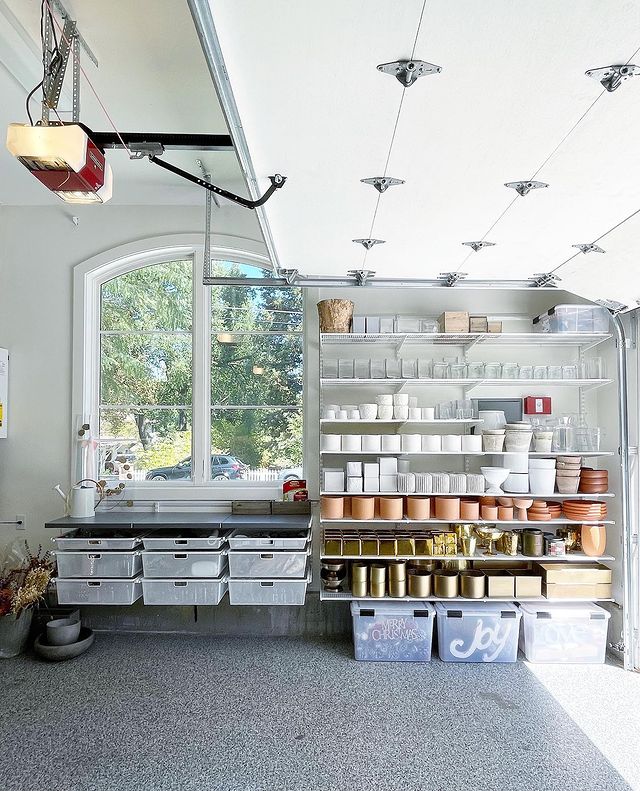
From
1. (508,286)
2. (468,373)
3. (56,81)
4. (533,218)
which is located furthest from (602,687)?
(56,81)

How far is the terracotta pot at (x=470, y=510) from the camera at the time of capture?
154 inches

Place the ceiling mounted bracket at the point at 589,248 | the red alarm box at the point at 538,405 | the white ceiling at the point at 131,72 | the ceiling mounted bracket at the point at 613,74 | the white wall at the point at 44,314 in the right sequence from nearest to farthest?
the ceiling mounted bracket at the point at 613,74 → the white ceiling at the point at 131,72 → the ceiling mounted bracket at the point at 589,248 → the red alarm box at the point at 538,405 → the white wall at the point at 44,314

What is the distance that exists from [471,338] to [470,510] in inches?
45.9

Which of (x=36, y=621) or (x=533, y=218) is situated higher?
(x=533, y=218)

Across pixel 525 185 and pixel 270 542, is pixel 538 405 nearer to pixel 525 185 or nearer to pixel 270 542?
pixel 270 542

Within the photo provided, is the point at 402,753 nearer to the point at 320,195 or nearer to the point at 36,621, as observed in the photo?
the point at 320,195

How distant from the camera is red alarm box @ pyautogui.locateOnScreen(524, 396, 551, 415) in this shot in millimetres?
4125

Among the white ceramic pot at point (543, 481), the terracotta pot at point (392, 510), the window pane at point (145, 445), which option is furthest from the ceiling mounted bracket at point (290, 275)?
the white ceramic pot at point (543, 481)

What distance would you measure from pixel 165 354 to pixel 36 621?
2.13 meters

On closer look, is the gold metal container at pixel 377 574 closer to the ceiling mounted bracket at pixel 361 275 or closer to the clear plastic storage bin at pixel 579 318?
the ceiling mounted bracket at pixel 361 275

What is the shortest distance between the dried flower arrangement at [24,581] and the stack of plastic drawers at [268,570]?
1267 mm

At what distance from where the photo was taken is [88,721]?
3.04 metres

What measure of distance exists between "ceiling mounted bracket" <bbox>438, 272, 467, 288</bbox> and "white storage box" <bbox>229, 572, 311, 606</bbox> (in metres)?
2.11

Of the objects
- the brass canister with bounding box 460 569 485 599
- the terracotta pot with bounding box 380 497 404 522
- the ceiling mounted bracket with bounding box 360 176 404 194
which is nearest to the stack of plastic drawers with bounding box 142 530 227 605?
the terracotta pot with bounding box 380 497 404 522
